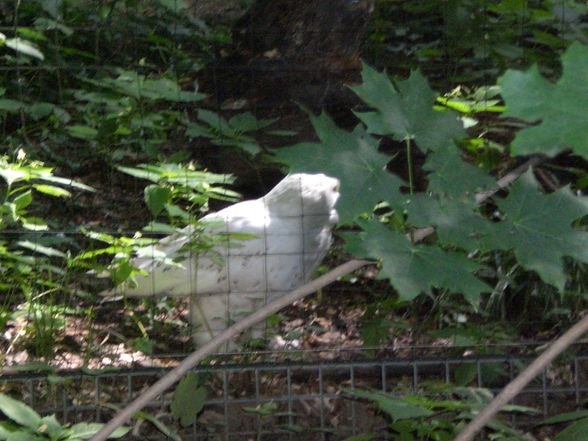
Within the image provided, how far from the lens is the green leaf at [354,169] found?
1.37 m

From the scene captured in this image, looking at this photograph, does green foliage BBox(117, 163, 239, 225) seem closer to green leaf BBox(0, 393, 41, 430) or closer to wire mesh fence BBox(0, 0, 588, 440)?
wire mesh fence BBox(0, 0, 588, 440)

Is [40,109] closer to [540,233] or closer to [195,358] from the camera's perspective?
[195,358]

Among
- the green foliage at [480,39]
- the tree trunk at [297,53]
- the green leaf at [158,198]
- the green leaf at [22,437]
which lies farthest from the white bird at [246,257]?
the green leaf at [22,437]

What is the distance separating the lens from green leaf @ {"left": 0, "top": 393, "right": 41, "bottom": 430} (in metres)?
1.88

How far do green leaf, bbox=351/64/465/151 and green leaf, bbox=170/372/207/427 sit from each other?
1.29 m

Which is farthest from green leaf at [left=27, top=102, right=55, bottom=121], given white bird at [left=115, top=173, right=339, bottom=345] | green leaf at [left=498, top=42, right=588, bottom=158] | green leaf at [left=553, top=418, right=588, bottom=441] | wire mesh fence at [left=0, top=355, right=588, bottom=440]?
green leaf at [left=498, top=42, right=588, bottom=158]

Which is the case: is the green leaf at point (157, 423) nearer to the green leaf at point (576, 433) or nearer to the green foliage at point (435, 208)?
the green foliage at point (435, 208)

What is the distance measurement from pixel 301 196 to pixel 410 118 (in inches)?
82.4

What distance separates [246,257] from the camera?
3342 millimetres

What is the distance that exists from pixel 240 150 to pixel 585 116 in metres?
2.77

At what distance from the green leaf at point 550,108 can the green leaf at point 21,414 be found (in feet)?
4.33

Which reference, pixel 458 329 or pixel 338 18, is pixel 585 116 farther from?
pixel 338 18

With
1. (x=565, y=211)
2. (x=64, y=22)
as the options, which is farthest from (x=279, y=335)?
(x=565, y=211)

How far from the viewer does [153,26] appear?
13.6 ft
